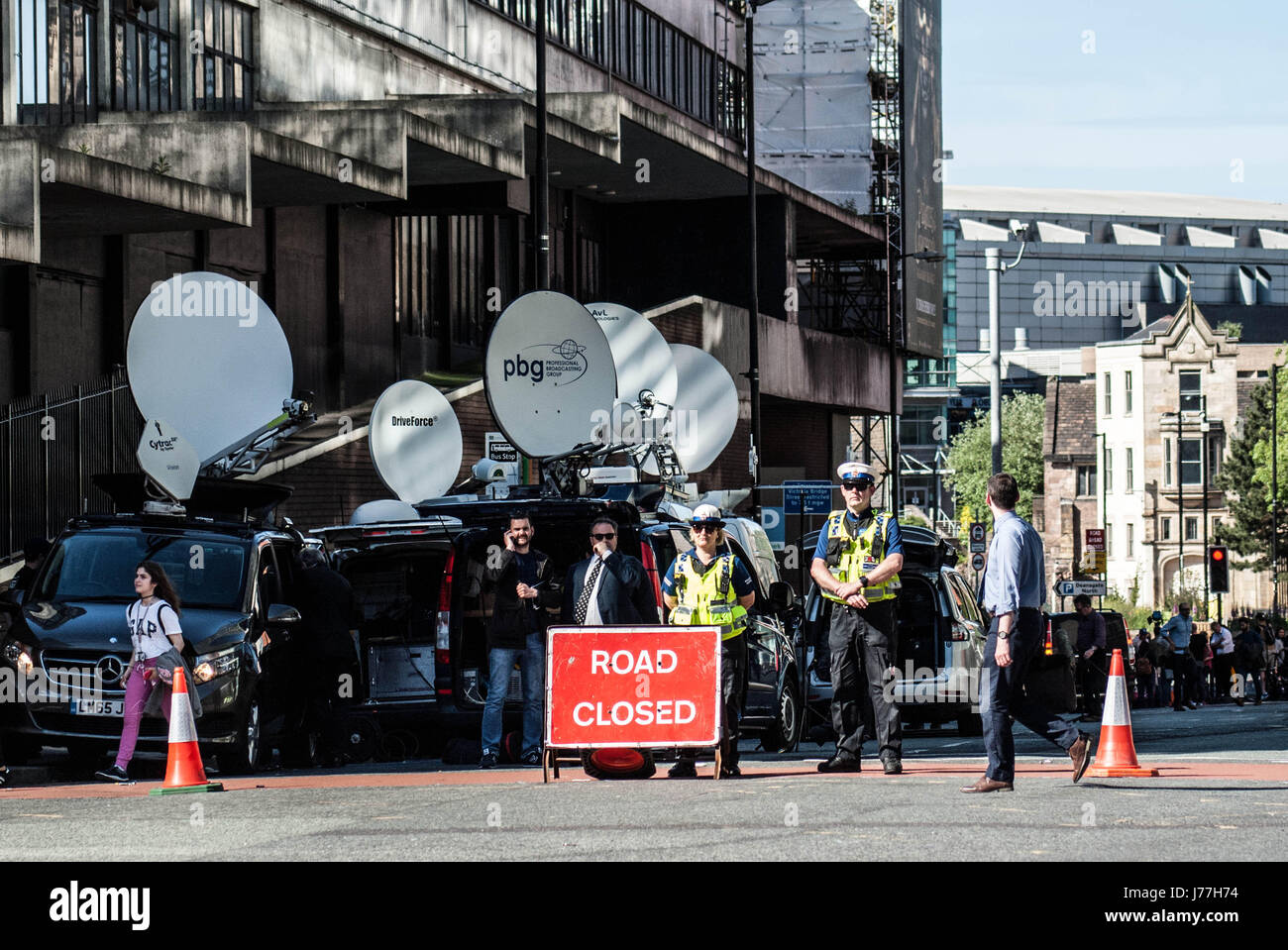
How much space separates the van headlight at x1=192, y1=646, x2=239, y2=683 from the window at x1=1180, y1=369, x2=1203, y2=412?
292ft

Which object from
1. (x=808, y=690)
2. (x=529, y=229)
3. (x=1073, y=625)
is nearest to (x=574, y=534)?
(x=808, y=690)

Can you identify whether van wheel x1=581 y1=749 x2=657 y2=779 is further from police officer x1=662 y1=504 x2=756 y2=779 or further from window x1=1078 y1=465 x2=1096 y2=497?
window x1=1078 y1=465 x2=1096 y2=497

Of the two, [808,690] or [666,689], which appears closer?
[666,689]

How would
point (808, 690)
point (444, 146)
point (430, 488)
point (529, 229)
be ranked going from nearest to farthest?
point (808, 690) → point (430, 488) → point (444, 146) → point (529, 229)

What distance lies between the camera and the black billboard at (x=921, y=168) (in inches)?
2286

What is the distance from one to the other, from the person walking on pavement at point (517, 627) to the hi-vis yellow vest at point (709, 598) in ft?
4.56

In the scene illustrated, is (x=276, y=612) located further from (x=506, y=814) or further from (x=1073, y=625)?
(x=1073, y=625)

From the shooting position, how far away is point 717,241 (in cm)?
4803

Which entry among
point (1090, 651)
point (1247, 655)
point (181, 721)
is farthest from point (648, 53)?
point (181, 721)

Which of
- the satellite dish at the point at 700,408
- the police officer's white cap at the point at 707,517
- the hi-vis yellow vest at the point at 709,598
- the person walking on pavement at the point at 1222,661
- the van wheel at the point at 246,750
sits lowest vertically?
the person walking on pavement at the point at 1222,661

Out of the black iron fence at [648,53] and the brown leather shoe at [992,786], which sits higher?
the black iron fence at [648,53]

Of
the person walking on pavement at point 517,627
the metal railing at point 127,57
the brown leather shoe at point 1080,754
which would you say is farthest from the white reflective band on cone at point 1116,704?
the metal railing at point 127,57

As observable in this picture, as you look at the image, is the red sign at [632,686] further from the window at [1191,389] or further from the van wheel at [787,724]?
the window at [1191,389]
